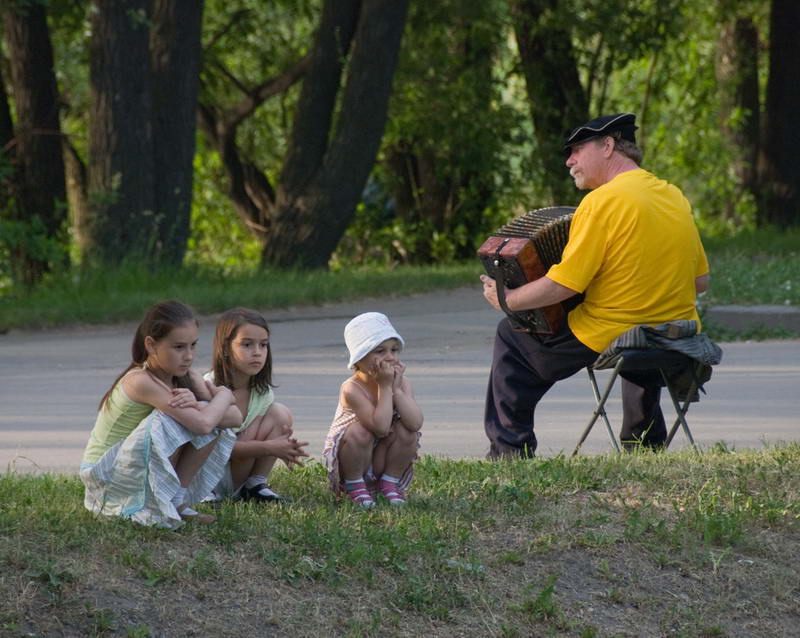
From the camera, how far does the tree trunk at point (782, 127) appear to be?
71.7 feet

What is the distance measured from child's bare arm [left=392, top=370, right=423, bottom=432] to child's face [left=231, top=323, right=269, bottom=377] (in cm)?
53

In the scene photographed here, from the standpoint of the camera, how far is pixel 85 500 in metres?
5.61

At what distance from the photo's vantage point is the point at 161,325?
537 centimetres

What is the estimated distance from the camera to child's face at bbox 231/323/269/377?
18.7ft

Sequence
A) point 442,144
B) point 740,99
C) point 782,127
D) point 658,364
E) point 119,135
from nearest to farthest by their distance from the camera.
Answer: point 658,364, point 119,135, point 442,144, point 782,127, point 740,99

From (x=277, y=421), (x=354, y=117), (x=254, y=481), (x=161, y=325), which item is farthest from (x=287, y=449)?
(x=354, y=117)

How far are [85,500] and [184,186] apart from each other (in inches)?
443

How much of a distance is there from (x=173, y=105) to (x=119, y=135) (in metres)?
1.20

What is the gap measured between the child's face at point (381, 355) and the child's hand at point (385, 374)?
0.01 m

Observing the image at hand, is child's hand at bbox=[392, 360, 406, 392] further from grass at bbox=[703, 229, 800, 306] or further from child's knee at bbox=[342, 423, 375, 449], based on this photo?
grass at bbox=[703, 229, 800, 306]

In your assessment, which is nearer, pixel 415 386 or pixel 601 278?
pixel 601 278

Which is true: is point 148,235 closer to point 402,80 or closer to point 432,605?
point 402,80

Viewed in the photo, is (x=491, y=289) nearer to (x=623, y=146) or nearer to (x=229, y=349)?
(x=623, y=146)

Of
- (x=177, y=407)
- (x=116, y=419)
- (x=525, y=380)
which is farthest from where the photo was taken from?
(x=525, y=380)
